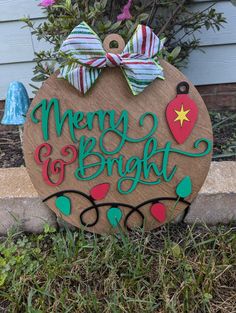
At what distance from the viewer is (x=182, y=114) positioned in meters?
1.31

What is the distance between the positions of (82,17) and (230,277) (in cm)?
124

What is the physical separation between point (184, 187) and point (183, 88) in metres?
0.39

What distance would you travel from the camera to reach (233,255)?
1390mm

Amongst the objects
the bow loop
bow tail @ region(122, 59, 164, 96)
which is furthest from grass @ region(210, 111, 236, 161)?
the bow loop

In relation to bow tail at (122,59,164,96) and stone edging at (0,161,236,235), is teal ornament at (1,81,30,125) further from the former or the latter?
bow tail at (122,59,164,96)

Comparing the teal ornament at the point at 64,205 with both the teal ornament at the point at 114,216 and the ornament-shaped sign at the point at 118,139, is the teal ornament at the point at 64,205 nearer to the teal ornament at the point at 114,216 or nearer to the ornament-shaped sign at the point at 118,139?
the ornament-shaped sign at the point at 118,139

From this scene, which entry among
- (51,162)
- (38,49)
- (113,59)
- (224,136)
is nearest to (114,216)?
(51,162)

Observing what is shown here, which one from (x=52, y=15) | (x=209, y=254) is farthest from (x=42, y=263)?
(x=52, y=15)

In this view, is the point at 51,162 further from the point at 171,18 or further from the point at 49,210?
the point at 171,18

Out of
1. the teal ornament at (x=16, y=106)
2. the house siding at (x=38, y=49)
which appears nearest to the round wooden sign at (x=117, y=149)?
the teal ornament at (x=16, y=106)

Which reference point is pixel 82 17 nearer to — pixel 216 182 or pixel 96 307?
pixel 216 182

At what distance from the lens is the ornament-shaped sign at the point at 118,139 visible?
1.24 meters

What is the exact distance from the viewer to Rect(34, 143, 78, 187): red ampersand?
137 cm

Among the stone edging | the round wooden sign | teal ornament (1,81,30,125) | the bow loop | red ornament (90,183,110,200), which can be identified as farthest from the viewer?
teal ornament (1,81,30,125)
